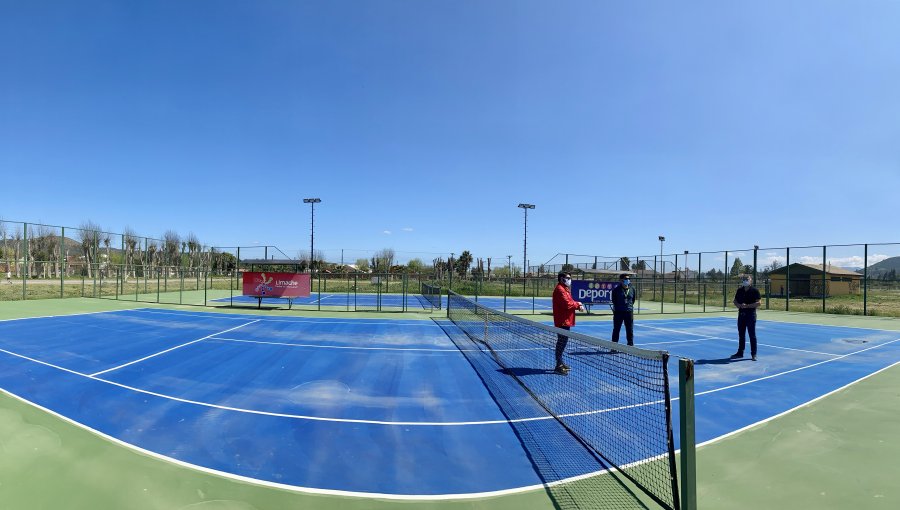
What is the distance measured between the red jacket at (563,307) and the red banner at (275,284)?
15112mm

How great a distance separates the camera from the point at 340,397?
6.61m

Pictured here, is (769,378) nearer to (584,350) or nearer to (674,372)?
(674,372)

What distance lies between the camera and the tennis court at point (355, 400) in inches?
164

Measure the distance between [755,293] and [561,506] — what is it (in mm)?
9050

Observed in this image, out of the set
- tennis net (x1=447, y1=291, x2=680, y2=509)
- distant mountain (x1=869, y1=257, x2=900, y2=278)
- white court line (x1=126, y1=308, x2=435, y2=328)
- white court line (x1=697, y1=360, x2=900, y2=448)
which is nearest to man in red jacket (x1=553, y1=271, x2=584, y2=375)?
tennis net (x1=447, y1=291, x2=680, y2=509)

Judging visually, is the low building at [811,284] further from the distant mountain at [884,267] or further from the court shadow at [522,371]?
the court shadow at [522,371]

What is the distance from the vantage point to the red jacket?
311 inches

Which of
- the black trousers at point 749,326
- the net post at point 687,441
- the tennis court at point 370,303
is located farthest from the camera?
the tennis court at point 370,303

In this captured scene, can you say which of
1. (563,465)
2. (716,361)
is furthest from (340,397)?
(716,361)

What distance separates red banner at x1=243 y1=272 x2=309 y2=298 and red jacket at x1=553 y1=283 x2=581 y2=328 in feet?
49.6

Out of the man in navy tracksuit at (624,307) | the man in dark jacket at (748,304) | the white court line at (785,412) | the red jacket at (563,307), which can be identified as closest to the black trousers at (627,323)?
the man in navy tracksuit at (624,307)

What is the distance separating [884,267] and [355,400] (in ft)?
123

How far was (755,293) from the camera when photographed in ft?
31.3

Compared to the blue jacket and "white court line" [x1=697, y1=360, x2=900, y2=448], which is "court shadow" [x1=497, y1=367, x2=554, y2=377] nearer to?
the blue jacket
